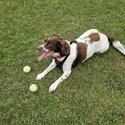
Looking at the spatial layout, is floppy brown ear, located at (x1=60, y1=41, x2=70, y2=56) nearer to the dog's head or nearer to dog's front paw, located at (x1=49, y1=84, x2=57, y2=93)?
the dog's head

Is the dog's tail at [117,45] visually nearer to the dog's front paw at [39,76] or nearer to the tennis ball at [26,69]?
the dog's front paw at [39,76]

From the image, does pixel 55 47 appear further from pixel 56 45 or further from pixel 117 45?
pixel 117 45

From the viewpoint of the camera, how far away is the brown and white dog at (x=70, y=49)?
189 inches

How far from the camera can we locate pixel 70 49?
16.5 ft

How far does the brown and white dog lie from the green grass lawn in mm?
113

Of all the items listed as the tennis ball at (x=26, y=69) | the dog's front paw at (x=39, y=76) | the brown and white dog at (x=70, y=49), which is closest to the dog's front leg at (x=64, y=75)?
the brown and white dog at (x=70, y=49)

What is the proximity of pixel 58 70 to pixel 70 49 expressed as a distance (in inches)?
18.4

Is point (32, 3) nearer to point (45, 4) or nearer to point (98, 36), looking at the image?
point (45, 4)

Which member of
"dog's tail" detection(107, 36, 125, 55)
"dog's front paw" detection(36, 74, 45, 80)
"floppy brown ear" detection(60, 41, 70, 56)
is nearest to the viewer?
Result: "floppy brown ear" detection(60, 41, 70, 56)

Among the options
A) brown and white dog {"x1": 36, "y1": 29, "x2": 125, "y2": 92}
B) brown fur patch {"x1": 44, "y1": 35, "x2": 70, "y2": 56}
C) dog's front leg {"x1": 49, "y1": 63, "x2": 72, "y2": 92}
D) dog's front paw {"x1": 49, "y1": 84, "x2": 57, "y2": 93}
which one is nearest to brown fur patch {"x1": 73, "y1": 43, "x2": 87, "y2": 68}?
brown and white dog {"x1": 36, "y1": 29, "x2": 125, "y2": 92}

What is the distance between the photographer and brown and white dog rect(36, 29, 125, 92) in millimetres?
4793

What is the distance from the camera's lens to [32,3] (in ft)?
22.4

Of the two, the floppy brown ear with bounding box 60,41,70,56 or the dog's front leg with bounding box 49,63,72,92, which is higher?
the floppy brown ear with bounding box 60,41,70,56

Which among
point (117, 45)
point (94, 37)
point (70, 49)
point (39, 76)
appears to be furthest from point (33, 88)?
point (117, 45)
